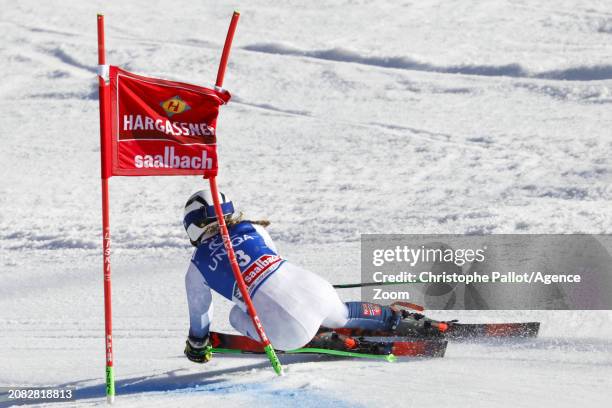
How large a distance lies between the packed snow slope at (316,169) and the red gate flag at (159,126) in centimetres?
119

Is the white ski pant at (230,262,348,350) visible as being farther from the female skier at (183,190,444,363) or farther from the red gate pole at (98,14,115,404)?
the red gate pole at (98,14,115,404)

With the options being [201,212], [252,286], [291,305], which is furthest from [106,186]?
[291,305]

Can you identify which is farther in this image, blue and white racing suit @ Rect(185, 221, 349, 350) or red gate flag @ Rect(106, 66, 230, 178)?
blue and white racing suit @ Rect(185, 221, 349, 350)

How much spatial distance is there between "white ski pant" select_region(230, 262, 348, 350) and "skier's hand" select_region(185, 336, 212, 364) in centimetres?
37

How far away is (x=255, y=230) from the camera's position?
208 inches

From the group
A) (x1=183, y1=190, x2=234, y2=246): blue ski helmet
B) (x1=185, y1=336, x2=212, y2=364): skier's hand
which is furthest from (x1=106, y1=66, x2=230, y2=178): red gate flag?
(x1=185, y1=336, x2=212, y2=364): skier's hand

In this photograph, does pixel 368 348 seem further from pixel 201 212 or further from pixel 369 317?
pixel 201 212

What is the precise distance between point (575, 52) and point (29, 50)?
29.6 ft

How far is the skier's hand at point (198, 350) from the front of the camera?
5422mm

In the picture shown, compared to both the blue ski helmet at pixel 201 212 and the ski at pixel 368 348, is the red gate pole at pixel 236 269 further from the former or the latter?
the ski at pixel 368 348

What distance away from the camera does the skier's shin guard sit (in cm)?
560

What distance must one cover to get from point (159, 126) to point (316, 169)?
21.0 feet

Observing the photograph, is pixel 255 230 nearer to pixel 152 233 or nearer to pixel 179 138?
pixel 179 138

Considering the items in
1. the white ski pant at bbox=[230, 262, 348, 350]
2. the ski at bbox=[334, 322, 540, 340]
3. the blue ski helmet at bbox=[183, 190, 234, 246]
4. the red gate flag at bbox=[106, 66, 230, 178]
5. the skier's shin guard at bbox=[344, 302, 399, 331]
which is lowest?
the ski at bbox=[334, 322, 540, 340]
